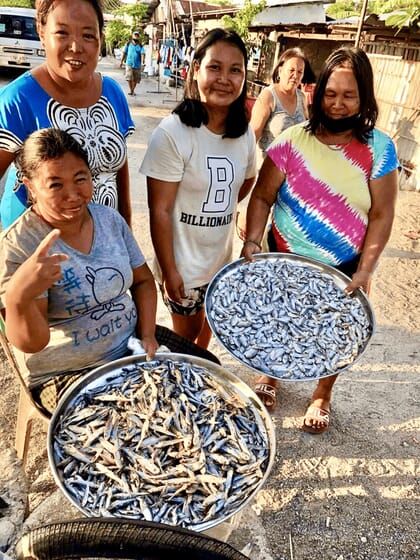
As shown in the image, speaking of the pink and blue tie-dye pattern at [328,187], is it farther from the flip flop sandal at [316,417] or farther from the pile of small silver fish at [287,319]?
the flip flop sandal at [316,417]

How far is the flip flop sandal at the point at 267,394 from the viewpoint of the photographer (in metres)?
3.39

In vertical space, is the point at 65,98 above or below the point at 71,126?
above

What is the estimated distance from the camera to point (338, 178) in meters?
2.64

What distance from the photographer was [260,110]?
15.8 feet

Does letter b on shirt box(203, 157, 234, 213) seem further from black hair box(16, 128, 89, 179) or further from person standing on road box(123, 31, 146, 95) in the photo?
person standing on road box(123, 31, 146, 95)

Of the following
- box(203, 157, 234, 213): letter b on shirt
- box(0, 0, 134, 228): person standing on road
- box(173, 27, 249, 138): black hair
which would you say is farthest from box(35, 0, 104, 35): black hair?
box(203, 157, 234, 213): letter b on shirt

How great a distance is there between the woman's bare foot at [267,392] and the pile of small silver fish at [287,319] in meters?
0.93

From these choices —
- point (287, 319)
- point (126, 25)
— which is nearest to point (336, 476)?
point (287, 319)

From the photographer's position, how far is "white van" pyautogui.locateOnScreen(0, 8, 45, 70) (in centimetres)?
1462

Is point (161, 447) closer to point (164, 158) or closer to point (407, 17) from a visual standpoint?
point (164, 158)

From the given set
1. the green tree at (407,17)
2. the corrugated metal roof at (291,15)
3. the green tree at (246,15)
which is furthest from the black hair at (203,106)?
the green tree at (246,15)

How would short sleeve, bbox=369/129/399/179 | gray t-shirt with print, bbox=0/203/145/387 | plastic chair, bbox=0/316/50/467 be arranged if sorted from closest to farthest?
gray t-shirt with print, bbox=0/203/145/387 < plastic chair, bbox=0/316/50/467 < short sleeve, bbox=369/129/399/179

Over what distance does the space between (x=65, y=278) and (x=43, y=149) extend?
58cm

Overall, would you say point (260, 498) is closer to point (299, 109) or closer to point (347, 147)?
point (347, 147)
